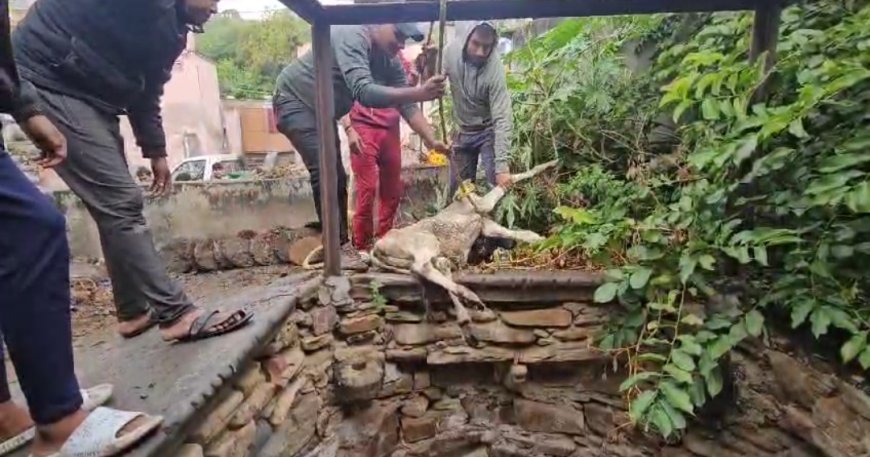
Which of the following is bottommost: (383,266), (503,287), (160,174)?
(503,287)

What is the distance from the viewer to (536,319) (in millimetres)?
2594

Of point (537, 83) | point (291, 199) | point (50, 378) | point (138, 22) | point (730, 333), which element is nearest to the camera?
point (50, 378)

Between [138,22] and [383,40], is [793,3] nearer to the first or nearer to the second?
[383,40]

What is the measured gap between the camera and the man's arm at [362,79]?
2.33 metres

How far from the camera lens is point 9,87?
1063 millimetres

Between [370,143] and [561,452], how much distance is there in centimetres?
192

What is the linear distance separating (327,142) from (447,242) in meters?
0.76

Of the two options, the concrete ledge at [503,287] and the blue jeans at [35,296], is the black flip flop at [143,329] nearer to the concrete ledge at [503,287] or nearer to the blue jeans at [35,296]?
the blue jeans at [35,296]

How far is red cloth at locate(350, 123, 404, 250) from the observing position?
9.39 ft

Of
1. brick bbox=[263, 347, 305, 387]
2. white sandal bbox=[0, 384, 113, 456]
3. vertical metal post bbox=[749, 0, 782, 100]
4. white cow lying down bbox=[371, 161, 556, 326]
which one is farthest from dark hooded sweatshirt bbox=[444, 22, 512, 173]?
white sandal bbox=[0, 384, 113, 456]

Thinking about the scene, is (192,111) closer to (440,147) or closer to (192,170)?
(192,170)

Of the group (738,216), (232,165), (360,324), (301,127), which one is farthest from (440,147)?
(232,165)

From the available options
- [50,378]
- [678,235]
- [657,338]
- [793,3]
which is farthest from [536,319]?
[50,378]

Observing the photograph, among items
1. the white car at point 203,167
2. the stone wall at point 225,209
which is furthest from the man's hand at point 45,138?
the white car at point 203,167
